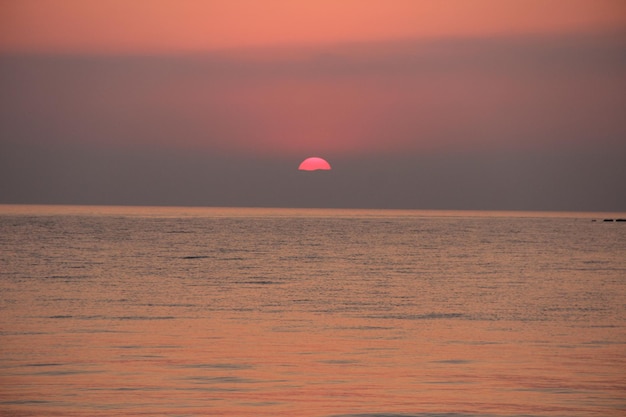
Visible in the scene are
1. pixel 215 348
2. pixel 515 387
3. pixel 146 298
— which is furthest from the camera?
pixel 146 298

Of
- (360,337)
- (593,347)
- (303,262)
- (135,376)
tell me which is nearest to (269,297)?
(360,337)

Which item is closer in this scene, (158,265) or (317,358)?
(317,358)

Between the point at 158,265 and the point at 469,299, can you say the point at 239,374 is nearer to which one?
the point at 469,299

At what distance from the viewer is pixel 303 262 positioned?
66.8 metres

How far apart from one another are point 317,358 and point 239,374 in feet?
9.01

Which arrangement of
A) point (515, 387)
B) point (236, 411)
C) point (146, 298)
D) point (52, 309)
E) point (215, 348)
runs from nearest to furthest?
point (236, 411)
point (515, 387)
point (215, 348)
point (52, 309)
point (146, 298)

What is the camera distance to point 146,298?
39.1 meters

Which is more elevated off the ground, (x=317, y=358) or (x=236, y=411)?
(x=317, y=358)

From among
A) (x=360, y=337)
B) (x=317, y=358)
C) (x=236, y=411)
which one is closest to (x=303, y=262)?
(x=360, y=337)

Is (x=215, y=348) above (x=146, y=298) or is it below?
below

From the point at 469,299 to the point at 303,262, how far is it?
26579mm

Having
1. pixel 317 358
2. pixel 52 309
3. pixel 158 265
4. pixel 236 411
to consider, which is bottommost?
pixel 236 411

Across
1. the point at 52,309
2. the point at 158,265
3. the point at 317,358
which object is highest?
the point at 158,265

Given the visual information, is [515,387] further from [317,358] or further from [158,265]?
[158,265]
